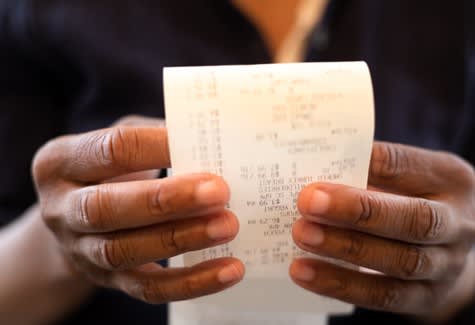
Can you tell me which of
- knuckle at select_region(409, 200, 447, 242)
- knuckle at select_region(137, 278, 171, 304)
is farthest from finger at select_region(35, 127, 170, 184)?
knuckle at select_region(409, 200, 447, 242)

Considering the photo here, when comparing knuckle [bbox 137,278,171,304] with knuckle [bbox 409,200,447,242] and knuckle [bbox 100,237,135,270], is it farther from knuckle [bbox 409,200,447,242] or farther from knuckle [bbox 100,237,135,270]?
knuckle [bbox 409,200,447,242]

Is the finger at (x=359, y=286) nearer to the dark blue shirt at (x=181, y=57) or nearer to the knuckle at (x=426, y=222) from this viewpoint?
the knuckle at (x=426, y=222)

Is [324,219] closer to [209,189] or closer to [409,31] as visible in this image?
[209,189]

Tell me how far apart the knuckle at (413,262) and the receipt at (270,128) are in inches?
3.0

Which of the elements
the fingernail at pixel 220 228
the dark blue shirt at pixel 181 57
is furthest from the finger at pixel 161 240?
the dark blue shirt at pixel 181 57

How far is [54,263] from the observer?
1.85 ft

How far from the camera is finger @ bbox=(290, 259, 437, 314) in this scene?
386mm

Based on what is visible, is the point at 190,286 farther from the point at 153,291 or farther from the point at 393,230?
the point at 393,230

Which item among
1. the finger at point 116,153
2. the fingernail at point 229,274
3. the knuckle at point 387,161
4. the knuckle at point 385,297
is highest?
the finger at point 116,153

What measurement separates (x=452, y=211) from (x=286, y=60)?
314 mm

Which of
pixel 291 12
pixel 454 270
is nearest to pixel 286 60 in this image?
pixel 291 12

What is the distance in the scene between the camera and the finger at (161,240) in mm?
343

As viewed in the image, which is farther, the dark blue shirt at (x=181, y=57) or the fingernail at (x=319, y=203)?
the dark blue shirt at (x=181, y=57)

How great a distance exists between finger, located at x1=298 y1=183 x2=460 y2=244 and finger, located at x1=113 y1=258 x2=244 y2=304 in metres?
0.08
